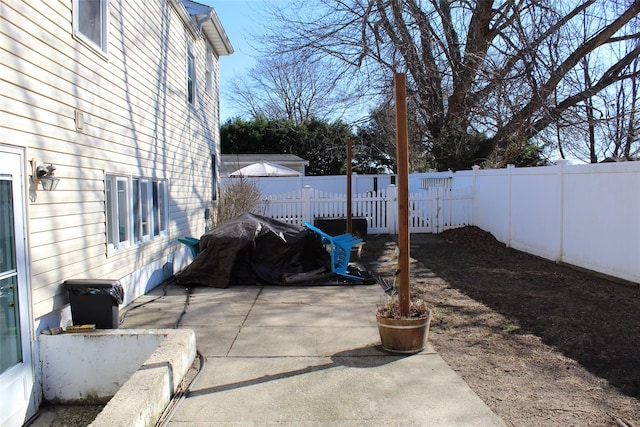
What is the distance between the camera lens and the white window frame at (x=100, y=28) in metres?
5.25

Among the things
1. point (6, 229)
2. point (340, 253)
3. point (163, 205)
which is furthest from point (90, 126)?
point (340, 253)

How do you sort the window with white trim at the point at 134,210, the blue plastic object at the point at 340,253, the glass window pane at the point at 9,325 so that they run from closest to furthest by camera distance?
the glass window pane at the point at 9,325 → the window with white trim at the point at 134,210 → the blue plastic object at the point at 340,253

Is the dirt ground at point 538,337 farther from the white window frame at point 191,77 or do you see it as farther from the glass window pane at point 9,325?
the white window frame at point 191,77

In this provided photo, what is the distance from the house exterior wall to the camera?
4254 mm

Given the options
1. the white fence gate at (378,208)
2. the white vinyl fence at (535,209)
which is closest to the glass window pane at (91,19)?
the white vinyl fence at (535,209)

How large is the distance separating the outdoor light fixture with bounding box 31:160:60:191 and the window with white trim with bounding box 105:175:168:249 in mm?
1608

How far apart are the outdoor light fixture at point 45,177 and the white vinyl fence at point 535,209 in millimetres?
7362

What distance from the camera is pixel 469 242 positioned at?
41.7 feet

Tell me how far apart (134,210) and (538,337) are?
5.55 m

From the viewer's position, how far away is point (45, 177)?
4.43m

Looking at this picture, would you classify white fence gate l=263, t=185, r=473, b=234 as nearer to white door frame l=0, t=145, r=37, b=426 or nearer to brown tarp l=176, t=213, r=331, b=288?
brown tarp l=176, t=213, r=331, b=288

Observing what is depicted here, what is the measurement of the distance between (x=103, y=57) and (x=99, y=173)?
1.41 m

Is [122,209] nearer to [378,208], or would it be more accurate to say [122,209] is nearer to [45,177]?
[45,177]

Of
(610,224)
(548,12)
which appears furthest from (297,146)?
(610,224)
